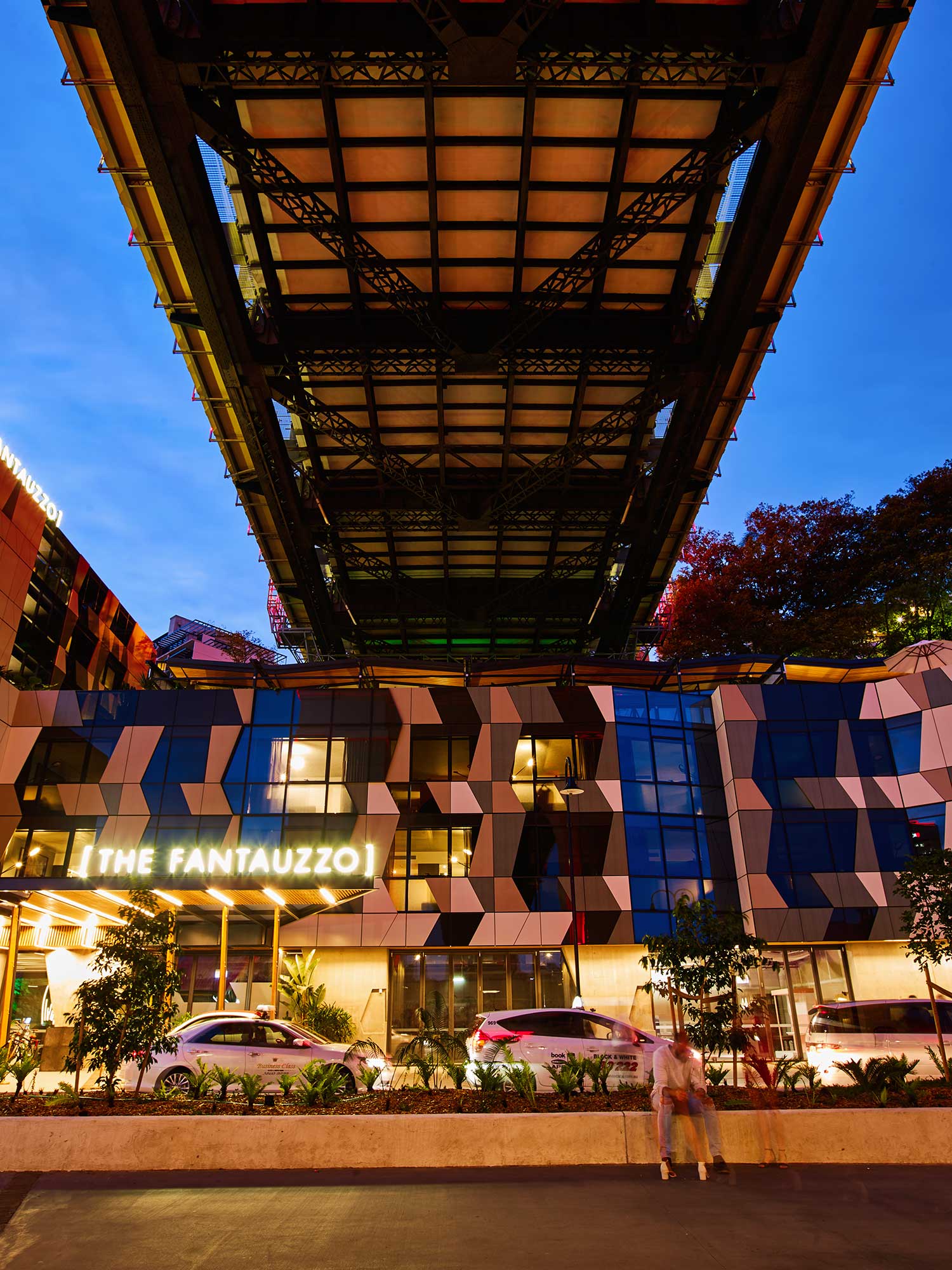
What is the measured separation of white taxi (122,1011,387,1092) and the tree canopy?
1183 inches

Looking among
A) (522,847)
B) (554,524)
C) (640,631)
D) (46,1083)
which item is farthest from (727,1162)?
(640,631)

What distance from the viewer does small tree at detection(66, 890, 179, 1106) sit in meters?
12.1

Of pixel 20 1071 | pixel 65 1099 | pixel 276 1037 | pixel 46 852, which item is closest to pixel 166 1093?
pixel 65 1099

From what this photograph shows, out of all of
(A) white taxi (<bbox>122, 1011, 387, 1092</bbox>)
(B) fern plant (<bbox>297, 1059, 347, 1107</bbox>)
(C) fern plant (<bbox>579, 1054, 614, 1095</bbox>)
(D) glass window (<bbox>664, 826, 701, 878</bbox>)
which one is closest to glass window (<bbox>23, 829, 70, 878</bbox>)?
(A) white taxi (<bbox>122, 1011, 387, 1092</bbox>)

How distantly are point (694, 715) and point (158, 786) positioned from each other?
1880cm

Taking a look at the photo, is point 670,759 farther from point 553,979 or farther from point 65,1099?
point 65,1099

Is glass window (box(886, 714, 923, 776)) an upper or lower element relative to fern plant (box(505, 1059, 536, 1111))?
upper

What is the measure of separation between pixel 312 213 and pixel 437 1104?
60.5 feet

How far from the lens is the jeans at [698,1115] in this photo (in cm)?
961

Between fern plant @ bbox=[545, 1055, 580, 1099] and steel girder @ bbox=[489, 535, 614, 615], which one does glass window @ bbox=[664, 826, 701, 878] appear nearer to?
steel girder @ bbox=[489, 535, 614, 615]

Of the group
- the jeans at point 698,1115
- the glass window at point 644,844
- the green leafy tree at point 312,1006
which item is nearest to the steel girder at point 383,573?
the glass window at point 644,844

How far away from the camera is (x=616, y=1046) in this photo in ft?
55.3

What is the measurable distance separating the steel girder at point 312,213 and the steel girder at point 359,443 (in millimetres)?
4346

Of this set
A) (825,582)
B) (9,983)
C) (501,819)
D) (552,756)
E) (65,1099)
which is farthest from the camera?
(825,582)
